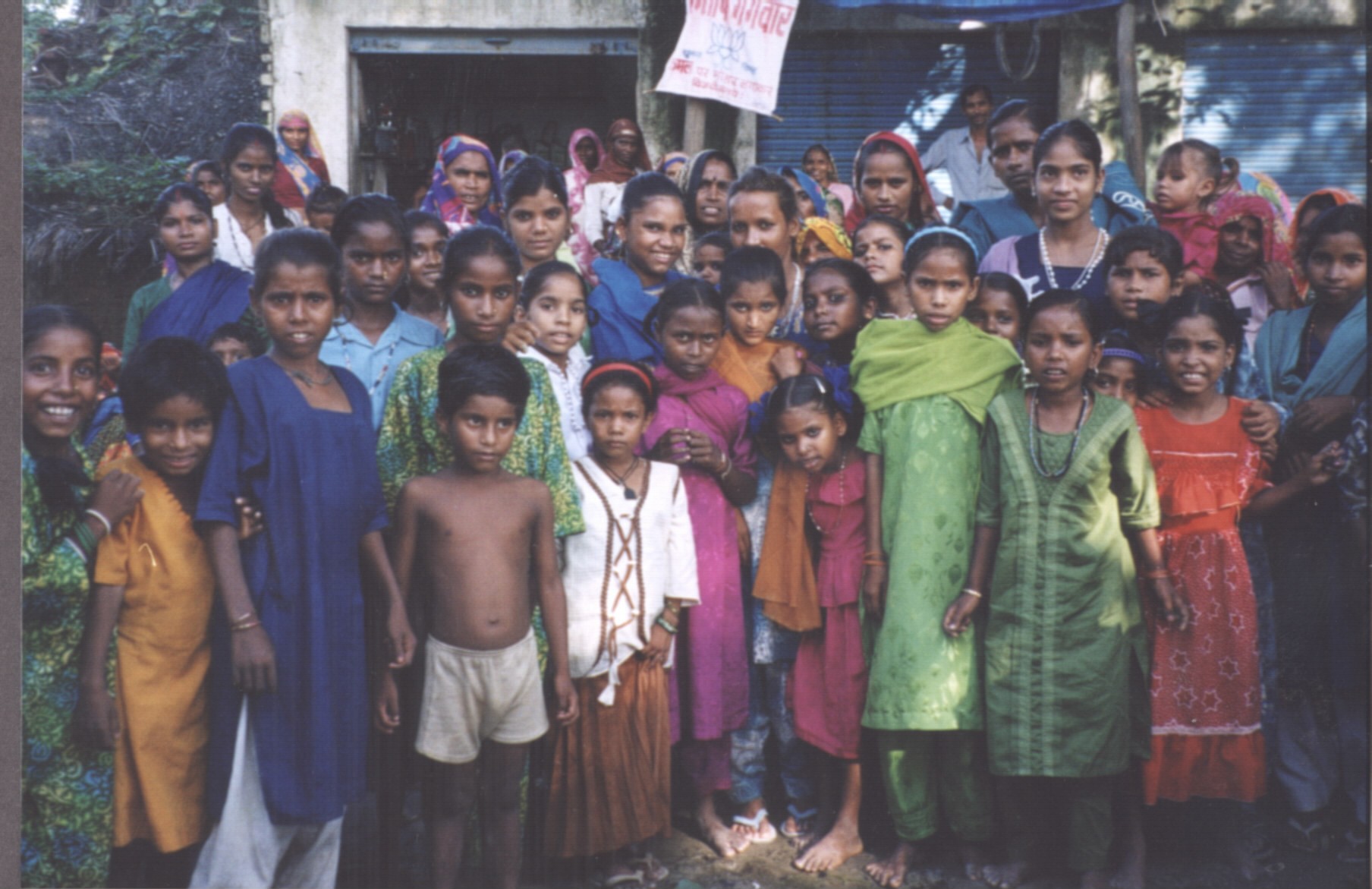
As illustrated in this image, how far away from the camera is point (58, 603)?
2330 mm

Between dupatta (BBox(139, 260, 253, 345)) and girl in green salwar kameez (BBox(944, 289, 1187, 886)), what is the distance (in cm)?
248

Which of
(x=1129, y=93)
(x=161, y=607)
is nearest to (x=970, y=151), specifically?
(x=1129, y=93)

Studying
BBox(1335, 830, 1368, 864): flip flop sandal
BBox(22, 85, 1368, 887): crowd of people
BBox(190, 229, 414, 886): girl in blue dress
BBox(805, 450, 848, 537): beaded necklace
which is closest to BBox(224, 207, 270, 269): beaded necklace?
BBox(22, 85, 1368, 887): crowd of people

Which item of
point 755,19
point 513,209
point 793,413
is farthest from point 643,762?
point 755,19

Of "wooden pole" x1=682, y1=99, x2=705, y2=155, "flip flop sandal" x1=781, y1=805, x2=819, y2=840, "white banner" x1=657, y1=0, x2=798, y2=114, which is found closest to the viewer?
"flip flop sandal" x1=781, y1=805, x2=819, y2=840

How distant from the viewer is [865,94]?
7609mm

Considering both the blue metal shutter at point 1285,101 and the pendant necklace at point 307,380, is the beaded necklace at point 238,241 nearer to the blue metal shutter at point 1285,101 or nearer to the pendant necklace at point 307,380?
the pendant necklace at point 307,380

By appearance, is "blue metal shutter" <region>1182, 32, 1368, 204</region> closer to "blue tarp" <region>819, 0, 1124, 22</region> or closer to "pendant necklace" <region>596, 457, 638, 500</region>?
"blue tarp" <region>819, 0, 1124, 22</region>

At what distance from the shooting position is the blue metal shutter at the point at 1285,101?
23.1ft

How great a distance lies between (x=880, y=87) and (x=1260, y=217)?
4.04 m

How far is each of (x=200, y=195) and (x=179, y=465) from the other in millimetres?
1582

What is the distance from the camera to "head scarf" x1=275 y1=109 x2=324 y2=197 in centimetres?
625

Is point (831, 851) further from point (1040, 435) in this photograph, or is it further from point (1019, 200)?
point (1019, 200)

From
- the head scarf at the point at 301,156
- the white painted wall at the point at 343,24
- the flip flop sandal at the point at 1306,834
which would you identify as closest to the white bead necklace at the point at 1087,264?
the flip flop sandal at the point at 1306,834
